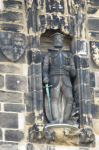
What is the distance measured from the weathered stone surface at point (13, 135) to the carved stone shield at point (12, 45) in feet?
4.39

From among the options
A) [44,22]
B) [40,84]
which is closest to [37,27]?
[44,22]

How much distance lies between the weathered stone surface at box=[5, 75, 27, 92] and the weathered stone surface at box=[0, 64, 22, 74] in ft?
0.31

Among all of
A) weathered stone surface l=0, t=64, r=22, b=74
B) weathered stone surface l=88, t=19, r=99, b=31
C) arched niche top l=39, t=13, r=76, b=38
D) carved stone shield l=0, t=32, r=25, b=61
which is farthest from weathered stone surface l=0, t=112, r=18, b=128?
weathered stone surface l=88, t=19, r=99, b=31

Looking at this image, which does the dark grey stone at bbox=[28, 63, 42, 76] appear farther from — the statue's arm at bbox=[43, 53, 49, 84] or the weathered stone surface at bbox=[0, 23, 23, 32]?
the weathered stone surface at bbox=[0, 23, 23, 32]

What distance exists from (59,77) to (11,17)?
56.3 inches

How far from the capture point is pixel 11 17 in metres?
13.0

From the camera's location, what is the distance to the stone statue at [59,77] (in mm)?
12711

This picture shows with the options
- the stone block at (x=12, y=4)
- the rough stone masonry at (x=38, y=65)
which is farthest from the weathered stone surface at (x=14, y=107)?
the stone block at (x=12, y=4)

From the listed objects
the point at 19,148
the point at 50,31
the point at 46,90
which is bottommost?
the point at 19,148

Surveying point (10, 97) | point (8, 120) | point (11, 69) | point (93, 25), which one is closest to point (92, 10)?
point (93, 25)

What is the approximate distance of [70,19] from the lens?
13.3 meters

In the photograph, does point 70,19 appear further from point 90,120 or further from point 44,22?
point 90,120

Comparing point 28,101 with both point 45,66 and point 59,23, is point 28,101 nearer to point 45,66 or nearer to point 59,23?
point 45,66

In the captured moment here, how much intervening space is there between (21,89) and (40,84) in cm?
35
